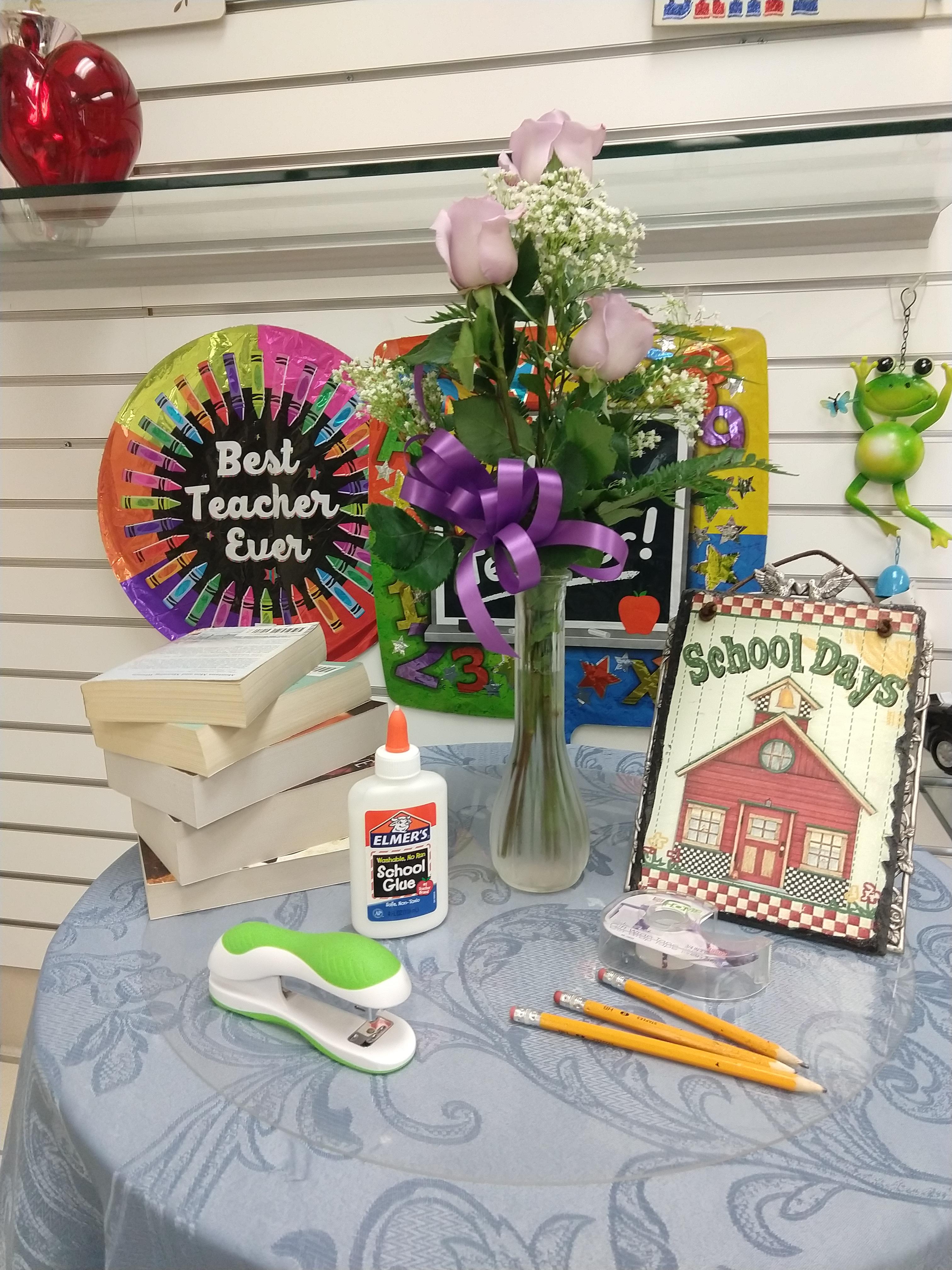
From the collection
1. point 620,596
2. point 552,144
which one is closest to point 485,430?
point 552,144

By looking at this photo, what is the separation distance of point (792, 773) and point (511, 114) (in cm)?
102

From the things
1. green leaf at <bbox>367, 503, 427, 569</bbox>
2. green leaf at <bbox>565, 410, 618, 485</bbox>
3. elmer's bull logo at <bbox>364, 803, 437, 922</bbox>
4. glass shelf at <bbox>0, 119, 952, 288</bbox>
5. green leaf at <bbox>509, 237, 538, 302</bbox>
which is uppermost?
glass shelf at <bbox>0, 119, 952, 288</bbox>

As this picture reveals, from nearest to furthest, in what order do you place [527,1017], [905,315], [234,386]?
[527,1017], [905,315], [234,386]

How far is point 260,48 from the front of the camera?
130cm

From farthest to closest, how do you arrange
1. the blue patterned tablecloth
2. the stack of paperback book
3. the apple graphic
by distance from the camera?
the apple graphic < the stack of paperback book < the blue patterned tablecloth

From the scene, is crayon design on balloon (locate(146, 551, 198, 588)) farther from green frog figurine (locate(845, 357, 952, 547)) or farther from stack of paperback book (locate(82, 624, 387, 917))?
green frog figurine (locate(845, 357, 952, 547))

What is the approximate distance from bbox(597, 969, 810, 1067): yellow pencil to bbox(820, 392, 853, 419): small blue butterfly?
882 millimetres

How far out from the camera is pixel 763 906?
0.77 metres

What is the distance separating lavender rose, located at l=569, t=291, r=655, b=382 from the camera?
68 cm

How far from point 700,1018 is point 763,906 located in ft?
0.55

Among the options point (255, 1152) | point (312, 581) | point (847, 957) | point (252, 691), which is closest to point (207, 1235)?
point (255, 1152)

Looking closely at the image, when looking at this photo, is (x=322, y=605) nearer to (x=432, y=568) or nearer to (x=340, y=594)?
(x=340, y=594)

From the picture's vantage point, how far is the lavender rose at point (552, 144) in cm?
70

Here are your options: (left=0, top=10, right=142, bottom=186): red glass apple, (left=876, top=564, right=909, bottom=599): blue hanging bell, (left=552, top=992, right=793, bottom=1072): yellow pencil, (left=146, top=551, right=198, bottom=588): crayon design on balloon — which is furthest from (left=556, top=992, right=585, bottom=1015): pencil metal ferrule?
(left=0, top=10, right=142, bottom=186): red glass apple
